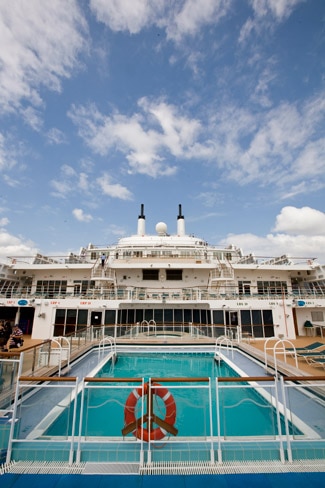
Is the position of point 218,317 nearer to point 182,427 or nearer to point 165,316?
point 165,316

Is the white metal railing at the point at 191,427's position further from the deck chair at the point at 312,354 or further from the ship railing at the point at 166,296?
the ship railing at the point at 166,296

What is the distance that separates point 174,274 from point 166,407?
626 inches

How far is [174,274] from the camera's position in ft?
63.6

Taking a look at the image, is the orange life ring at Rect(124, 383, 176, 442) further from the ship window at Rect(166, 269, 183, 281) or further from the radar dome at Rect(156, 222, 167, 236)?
the radar dome at Rect(156, 222, 167, 236)

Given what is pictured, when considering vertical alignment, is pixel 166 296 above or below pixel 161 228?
below

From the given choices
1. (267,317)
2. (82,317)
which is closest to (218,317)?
(267,317)

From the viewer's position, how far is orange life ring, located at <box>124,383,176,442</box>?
3402mm

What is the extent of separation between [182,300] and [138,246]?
24.1 feet

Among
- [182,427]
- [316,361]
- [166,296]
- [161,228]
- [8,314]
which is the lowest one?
[182,427]

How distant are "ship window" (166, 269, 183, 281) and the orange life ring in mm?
15782

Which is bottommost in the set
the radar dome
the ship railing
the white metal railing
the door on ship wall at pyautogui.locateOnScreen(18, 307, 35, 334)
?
the white metal railing

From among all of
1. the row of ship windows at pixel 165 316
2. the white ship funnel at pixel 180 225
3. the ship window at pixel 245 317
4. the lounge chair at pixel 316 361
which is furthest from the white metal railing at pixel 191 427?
the white ship funnel at pixel 180 225

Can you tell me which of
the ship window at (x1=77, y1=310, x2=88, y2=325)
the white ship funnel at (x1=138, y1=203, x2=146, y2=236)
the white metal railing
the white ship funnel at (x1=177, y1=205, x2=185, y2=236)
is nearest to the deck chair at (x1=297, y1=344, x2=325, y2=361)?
the white metal railing

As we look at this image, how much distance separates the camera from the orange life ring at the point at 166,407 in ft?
11.2
